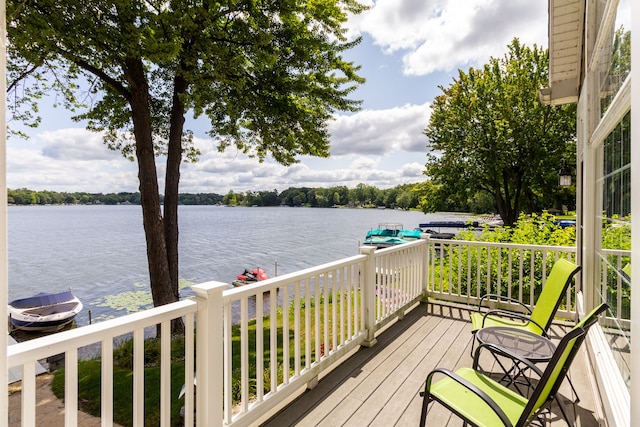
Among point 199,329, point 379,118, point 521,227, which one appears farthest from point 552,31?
point 379,118

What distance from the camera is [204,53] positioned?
17.4 ft

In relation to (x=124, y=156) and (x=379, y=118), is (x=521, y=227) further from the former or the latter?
(x=379, y=118)

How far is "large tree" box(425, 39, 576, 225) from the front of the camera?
40.3 ft

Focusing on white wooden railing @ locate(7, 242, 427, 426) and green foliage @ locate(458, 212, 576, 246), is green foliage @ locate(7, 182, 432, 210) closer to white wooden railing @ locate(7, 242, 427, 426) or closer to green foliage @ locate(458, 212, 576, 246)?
green foliage @ locate(458, 212, 576, 246)

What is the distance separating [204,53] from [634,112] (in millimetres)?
5624

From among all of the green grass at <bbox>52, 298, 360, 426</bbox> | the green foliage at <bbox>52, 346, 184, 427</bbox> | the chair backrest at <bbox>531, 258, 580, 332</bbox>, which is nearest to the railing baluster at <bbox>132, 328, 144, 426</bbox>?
the green grass at <bbox>52, 298, 360, 426</bbox>

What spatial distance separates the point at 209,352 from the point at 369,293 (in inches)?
80.4

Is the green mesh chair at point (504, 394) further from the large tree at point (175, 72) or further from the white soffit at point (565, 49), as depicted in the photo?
the large tree at point (175, 72)

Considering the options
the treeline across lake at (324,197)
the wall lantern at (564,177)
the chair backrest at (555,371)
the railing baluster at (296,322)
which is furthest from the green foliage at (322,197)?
the chair backrest at (555,371)

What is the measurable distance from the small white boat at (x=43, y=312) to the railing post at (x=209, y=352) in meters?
13.3

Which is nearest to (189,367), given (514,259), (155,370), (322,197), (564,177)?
(155,370)

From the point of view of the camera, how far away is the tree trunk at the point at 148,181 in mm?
6191

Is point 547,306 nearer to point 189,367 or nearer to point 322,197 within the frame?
point 189,367

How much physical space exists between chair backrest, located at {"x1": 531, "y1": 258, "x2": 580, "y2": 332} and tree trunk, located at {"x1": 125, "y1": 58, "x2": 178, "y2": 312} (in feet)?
20.1
